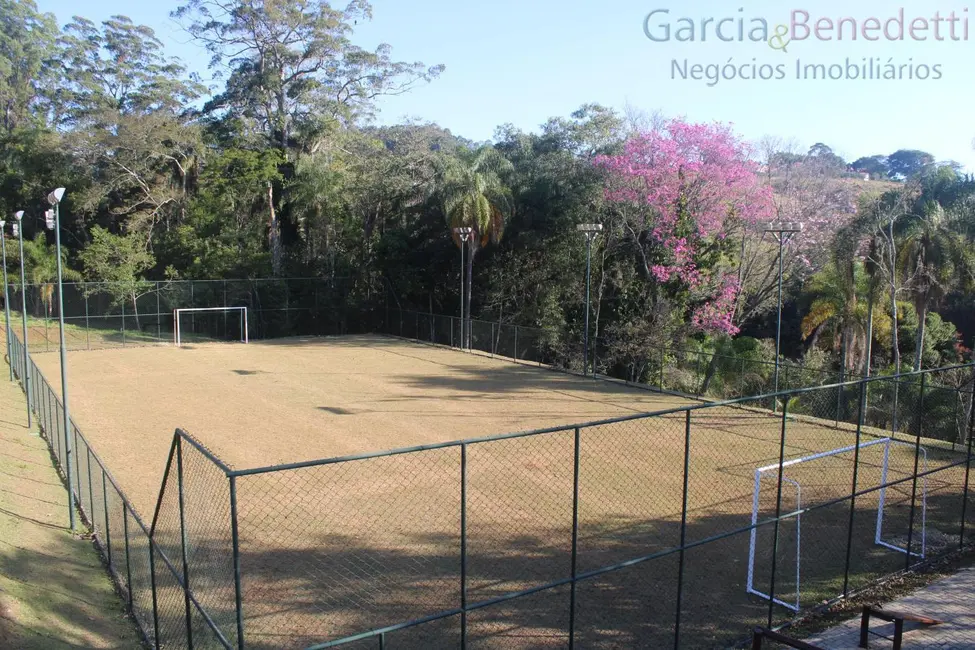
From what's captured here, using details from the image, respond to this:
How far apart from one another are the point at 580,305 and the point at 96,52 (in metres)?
38.3

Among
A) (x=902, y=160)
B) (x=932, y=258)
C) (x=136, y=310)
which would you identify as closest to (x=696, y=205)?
(x=932, y=258)

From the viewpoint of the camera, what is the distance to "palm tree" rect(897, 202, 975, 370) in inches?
862

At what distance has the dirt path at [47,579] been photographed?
24.1 ft

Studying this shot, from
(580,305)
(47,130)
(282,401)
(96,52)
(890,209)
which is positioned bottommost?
(282,401)

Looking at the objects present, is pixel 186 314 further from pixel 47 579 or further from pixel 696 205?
pixel 47 579

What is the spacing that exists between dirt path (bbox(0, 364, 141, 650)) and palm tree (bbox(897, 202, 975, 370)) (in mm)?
22564

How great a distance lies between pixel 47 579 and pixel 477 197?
23117 millimetres

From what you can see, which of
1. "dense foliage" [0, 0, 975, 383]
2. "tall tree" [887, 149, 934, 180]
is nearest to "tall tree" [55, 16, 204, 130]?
"dense foliage" [0, 0, 975, 383]

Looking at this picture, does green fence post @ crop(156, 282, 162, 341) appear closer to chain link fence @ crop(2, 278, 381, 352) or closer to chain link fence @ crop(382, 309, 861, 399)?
chain link fence @ crop(2, 278, 381, 352)

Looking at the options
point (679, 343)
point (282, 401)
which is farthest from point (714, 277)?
point (282, 401)

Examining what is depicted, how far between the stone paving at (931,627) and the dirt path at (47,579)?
7470mm

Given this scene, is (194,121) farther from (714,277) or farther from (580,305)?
(714,277)

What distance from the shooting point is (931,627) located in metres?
7.58

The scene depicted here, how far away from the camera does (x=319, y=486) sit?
12.4 meters
